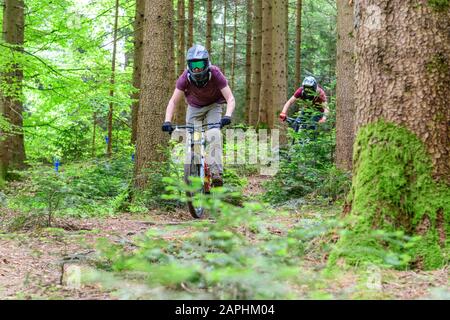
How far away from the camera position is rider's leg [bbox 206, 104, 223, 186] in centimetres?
774

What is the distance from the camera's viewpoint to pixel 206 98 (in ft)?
25.8

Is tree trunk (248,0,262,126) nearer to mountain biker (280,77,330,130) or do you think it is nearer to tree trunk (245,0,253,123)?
tree trunk (245,0,253,123)

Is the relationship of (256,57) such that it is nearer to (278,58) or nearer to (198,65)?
(278,58)

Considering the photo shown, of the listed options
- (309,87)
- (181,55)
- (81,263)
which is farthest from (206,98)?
(181,55)

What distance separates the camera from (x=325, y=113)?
32.6 feet

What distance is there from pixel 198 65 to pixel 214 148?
4.16 feet

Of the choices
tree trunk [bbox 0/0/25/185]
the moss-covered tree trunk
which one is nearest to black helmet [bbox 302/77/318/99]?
the moss-covered tree trunk

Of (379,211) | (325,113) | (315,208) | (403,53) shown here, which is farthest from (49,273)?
(325,113)

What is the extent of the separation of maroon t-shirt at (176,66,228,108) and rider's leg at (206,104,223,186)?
13 cm

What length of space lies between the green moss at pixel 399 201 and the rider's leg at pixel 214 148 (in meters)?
3.60

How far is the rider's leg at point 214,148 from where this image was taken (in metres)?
7.74

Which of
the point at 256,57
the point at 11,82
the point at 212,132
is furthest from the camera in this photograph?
the point at 256,57
